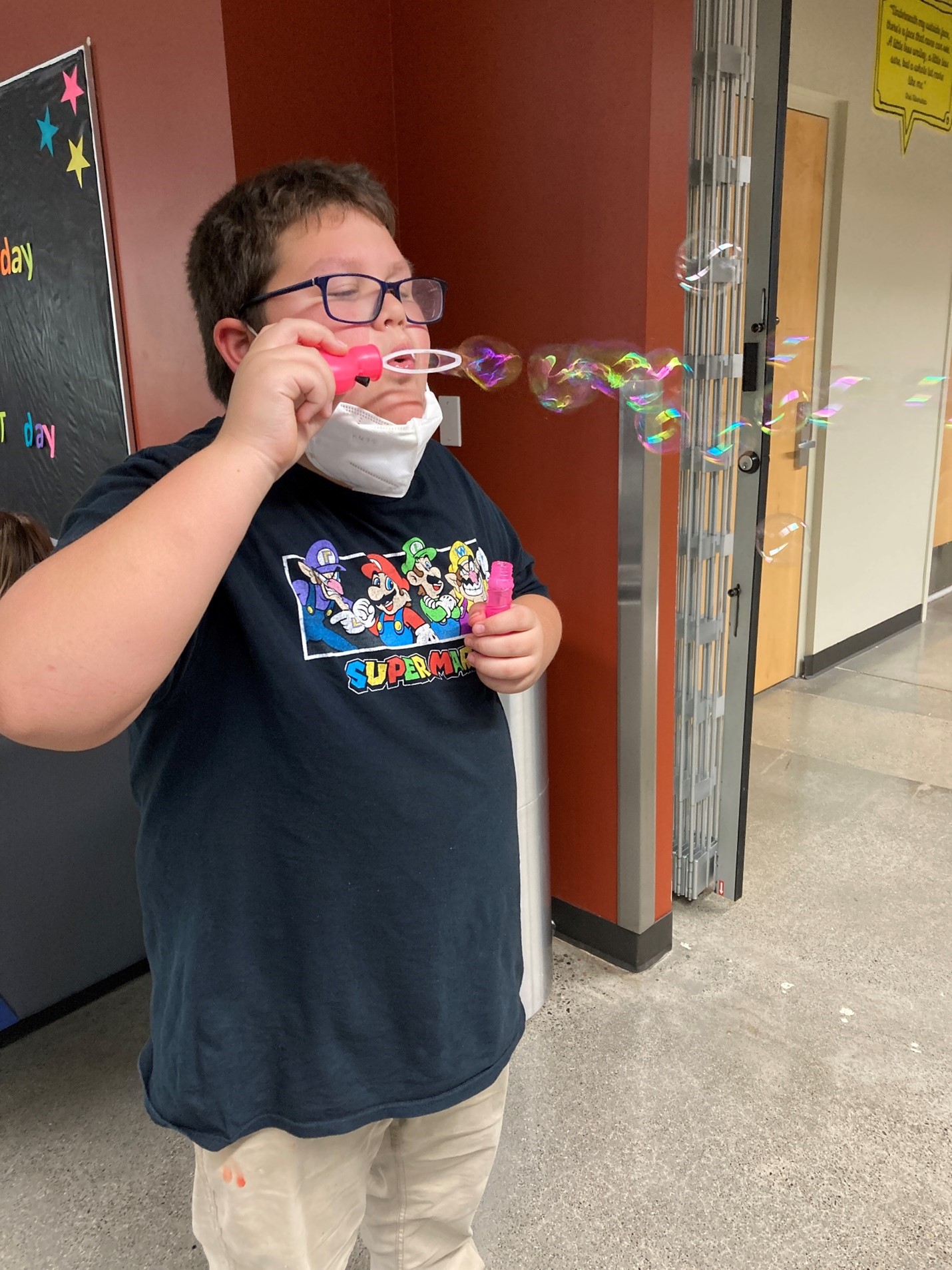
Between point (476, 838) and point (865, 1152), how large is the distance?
4.04 ft

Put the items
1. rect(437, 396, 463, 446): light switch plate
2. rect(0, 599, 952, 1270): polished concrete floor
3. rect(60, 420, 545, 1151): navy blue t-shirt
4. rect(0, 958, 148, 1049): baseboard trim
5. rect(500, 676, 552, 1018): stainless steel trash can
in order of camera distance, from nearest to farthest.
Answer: rect(60, 420, 545, 1151): navy blue t-shirt → rect(0, 599, 952, 1270): polished concrete floor → rect(0, 958, 148, 1049): baseboard trim → rect(500, 676, 552, 1018): stainless steel trash can → rect(437, 396, 463, 446): light switch plate

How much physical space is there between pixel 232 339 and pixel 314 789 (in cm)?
44

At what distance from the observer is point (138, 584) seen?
2.06ft

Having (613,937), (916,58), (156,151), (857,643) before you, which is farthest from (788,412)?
(857,643)

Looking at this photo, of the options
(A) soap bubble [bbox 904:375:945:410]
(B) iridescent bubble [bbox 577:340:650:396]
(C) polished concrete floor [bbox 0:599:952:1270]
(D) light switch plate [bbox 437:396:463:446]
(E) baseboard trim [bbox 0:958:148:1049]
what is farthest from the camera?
(A) soap bubble [bbox 904:375:945:410]

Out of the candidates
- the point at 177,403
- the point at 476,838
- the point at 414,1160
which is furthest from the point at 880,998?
the point at 177,403

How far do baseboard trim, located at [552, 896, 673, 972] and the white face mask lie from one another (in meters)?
1.59

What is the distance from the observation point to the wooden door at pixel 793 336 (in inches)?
133

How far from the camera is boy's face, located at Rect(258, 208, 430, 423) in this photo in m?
0.83

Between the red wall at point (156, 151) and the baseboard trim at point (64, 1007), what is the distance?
4.06ft

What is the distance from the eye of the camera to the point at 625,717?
2059mm

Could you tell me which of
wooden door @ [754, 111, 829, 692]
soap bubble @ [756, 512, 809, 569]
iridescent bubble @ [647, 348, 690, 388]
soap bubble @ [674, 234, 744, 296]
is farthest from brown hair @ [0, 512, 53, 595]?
wooden door @ [754, 111, 829, 692]

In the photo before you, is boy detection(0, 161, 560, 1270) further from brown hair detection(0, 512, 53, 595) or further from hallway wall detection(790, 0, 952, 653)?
hallway wall detection(790, 0, 952, 653)

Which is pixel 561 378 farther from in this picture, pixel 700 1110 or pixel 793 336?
pixel 793 336
